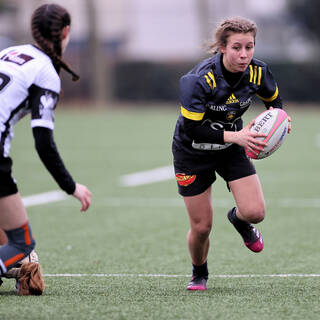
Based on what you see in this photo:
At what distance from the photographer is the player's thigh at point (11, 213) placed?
4770mm

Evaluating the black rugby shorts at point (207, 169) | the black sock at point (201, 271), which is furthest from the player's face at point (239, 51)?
the black sock at point (201, 271)

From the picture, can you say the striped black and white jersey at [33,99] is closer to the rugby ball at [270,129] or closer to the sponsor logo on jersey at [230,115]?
the sponsor logo on jersey at [230,115]

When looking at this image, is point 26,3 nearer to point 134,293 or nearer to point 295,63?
point 295,63

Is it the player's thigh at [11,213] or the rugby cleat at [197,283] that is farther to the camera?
the rugby cleat at [197,283]

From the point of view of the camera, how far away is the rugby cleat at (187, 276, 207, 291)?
5797 mm

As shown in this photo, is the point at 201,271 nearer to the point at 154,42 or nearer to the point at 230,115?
the point at 230,115

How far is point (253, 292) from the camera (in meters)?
5.58

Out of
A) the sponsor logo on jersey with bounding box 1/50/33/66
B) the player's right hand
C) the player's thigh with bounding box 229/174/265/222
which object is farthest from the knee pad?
the player's thigh with bounding box 229/174/265/222

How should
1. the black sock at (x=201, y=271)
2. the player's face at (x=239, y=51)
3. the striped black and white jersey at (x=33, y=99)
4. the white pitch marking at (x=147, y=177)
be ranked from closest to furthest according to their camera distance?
the striped black and white jersey at (x=33, y=99)
the player's face at (x=239, y=51)
the black sock at (x=201, y=271)
the white pitch marking at (x=147, y=177)

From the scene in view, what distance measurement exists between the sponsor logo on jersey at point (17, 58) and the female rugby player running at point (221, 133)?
1.24 metres

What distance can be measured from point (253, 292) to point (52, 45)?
2.32 meters

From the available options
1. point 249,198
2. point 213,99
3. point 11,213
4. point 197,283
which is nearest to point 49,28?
point 11,213

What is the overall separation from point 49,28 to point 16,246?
4.69 ft

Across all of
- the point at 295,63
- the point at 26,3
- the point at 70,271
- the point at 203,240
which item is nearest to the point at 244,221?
the point at 203,240
